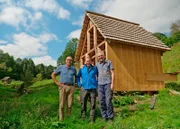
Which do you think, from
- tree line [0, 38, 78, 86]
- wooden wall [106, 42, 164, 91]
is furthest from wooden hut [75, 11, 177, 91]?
tree line [0, 38, 78, 86]

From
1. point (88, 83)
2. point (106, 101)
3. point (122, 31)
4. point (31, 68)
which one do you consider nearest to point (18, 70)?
point (31, 68)

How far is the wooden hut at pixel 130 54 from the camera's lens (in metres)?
12.5

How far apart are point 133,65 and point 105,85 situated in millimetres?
6974

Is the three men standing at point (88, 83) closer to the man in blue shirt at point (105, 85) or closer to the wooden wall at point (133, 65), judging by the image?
the man in blue shirt at point (105, 85)

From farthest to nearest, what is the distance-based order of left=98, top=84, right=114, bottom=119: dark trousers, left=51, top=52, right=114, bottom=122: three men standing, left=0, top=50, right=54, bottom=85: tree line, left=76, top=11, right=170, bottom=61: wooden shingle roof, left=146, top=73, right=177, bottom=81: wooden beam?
left=0, top=50, right=54, bottom=85: tree line → left=146, top=73, right=177, bottom=81: wooden beam → left=76, top=11, right=170, bottom=61: wooden shingle roof → left=51, top=52, right=114, bottom=122: three men standing → left=98, top=84, right=114, bottom=119: dark trousers

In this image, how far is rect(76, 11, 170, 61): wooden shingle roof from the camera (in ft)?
42.1

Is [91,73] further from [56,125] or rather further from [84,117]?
[56,125]

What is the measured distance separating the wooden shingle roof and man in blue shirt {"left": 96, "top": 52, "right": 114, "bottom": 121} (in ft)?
18.0

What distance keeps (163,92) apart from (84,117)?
7274 millimetres

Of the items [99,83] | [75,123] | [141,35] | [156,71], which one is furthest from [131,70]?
[75,123]

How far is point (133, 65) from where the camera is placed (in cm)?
1317

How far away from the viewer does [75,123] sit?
6.10 metres

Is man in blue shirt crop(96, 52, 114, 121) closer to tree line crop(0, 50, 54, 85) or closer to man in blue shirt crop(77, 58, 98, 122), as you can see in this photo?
man in blue shirt crop(77, 58, 98, 122)

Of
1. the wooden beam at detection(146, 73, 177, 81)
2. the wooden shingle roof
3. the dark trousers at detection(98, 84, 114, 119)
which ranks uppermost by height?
the wooden shingle roof
